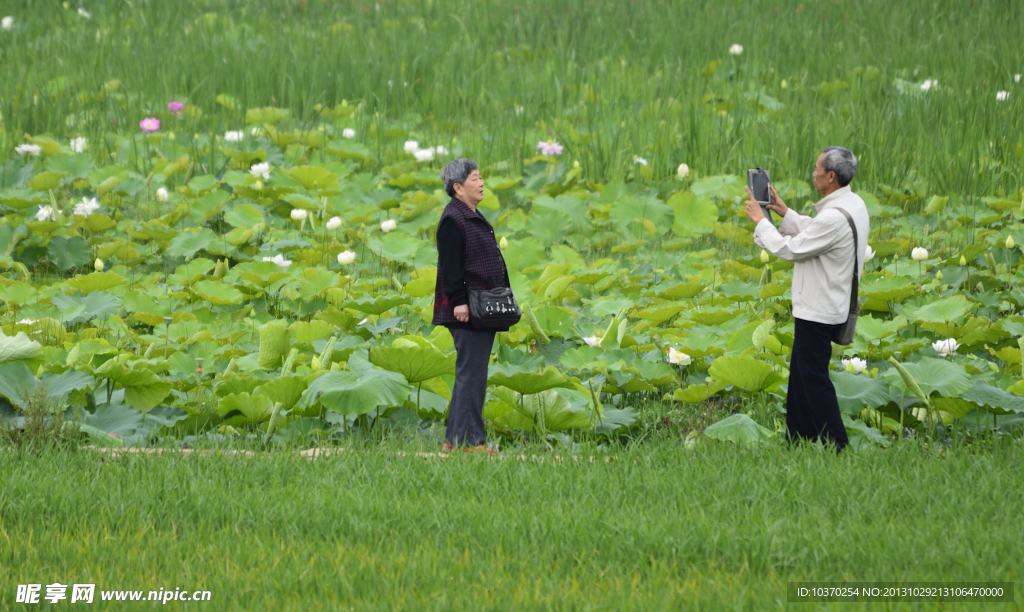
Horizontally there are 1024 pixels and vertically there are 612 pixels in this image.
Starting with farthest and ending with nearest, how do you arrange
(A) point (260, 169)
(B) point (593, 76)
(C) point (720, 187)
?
(B) point (593, 76), (C) point (720, 187), (A) point (260, 169)

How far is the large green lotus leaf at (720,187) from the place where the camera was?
22.8 ft

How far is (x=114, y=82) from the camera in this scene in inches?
358

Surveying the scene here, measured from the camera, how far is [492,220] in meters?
6.89

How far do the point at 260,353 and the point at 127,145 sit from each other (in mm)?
4814

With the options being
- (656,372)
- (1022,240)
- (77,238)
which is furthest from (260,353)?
(1022,240)

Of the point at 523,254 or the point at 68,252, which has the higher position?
the point at 523,254

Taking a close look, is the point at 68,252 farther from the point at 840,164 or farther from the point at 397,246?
the point at 840,164

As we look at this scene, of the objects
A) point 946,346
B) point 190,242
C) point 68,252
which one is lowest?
point 68,252

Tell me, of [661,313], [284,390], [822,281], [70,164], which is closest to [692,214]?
[661,313]

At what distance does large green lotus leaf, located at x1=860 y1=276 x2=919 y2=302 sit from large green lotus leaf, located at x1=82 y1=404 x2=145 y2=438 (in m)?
3.57

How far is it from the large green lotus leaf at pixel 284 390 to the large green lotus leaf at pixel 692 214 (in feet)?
12.3

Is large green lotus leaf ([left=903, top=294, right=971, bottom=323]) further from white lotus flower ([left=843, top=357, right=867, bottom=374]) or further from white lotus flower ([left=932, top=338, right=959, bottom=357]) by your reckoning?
white lotus flower ([left=843, top=357, right=867, bottom=374])

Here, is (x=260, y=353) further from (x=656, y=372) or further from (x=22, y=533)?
(x=656, y=372)

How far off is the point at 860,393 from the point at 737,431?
2.18ft
